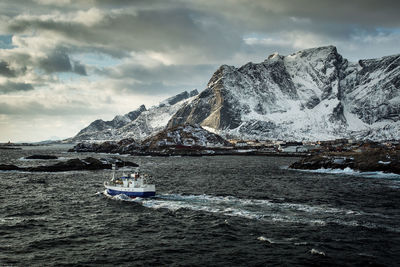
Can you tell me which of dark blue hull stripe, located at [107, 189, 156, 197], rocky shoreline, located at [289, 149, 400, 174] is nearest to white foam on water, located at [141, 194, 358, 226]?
dark blue hull stripe, located at [107, 189, 156, 197]

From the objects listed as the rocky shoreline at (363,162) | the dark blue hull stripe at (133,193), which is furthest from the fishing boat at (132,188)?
the rocky shoreline at (363,162)

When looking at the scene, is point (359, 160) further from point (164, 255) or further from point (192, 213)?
point (164, 255)

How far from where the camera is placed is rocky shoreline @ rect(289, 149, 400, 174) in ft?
354

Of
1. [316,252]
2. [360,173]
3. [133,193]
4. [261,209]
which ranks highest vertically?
[133,193]

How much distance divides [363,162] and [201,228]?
316ft

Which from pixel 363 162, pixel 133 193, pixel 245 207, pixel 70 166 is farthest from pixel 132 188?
pixel 363 162

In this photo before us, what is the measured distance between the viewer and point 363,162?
116 m

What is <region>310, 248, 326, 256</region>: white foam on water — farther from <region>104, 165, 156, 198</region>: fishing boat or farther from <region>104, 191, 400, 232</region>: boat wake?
<region>104, 165, 156, 198</region>: fishing boat

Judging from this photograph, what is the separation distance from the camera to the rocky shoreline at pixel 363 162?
108 meters

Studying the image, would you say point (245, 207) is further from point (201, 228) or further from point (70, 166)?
point (70, 166)

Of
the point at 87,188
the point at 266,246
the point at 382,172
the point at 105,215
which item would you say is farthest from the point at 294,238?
the point at 382,172

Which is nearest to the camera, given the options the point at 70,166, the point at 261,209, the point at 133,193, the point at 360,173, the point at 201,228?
the point at 201,228

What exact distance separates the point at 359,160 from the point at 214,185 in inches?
2764

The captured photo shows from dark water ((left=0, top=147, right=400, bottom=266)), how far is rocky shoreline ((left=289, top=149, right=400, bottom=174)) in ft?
148
